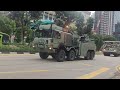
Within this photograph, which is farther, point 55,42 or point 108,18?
point 55,42

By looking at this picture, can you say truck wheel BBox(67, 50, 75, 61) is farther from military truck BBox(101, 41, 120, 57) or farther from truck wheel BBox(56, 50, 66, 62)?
military truck BBox(101, 41, 120, 57)

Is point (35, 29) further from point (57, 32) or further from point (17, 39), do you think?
point (17, 39)

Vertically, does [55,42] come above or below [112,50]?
above

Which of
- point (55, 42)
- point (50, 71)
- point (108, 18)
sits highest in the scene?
point (108, 18)

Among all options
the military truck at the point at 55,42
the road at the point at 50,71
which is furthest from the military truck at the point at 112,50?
the road at the point at 50,71

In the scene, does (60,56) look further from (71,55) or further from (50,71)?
(50,71)

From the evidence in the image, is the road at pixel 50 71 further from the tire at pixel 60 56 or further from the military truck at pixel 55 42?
the tire at pixel 60 56

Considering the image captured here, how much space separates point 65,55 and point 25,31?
21332 millimetres

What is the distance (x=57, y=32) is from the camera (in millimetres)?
18984

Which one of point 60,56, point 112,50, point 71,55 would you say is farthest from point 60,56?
point 112,50

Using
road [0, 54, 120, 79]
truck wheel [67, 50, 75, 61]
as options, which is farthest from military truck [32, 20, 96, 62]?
road [0, 54, 120, 79]

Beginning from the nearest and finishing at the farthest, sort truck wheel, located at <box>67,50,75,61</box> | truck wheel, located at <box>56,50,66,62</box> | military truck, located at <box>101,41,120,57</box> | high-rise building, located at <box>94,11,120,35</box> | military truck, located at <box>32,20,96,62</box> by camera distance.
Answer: high-rise building, located at <box>94,11,120,35</box>
military truck, located at <box>32,20,96,62</box>
truck wheel, located at <box>56,50,66,62</box>
truck wheel, located at <box>67,50,75,61</box>
military truck, located at <box>101,41,120,57</box>
